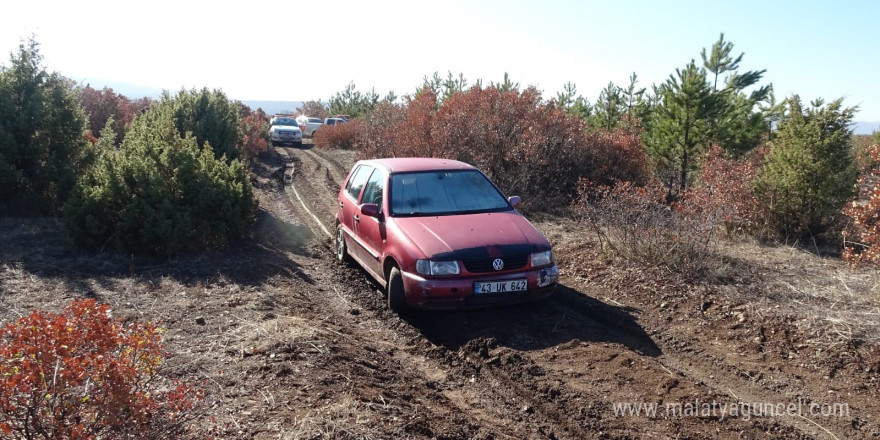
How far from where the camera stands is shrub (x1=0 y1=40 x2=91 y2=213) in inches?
364

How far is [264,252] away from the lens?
342 inches

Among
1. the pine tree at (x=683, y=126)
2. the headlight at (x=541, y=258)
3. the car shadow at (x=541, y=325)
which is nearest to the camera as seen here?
the car shadow at (x=541, y=325)

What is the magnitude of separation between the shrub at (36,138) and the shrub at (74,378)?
787 centimetres

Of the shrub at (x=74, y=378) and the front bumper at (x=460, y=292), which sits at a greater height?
the shrub at (x=74, y=378)

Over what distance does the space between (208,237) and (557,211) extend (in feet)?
23.0

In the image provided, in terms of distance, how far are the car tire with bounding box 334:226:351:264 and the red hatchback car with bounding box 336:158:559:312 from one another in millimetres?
487

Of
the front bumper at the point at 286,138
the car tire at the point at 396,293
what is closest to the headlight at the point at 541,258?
the car tire at the point at 396,293

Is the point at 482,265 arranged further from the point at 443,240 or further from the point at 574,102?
the point at 574,102

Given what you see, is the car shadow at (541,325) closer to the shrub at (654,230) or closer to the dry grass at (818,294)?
the shrub at (654,230)

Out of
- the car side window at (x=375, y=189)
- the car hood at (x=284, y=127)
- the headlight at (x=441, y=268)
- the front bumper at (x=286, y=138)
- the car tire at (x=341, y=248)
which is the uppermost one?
the car hood at (x=284, y=127)

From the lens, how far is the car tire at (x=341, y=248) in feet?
27.7

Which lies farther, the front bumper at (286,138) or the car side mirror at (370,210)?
the front bumper at (286,138)

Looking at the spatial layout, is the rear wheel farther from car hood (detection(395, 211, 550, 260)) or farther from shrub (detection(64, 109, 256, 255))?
car hood (detection(395, 211, 550, 260))

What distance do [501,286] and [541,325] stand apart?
0.63 meters
